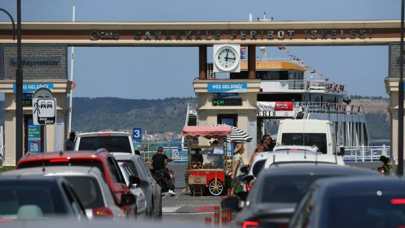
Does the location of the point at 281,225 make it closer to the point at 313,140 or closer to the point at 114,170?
the point at 114,170

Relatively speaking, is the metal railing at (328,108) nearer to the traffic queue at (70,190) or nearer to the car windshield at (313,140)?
the car windshield at (313,140)

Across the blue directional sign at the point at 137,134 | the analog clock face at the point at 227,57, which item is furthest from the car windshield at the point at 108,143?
the blue directional sign at the point at 137,134

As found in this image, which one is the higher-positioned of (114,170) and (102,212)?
(114,170)

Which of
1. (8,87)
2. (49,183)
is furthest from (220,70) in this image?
(49,183)

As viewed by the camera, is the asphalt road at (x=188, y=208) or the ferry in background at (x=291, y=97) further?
the ferry in background at (x=291, y=97)

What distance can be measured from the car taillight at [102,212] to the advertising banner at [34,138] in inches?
1123

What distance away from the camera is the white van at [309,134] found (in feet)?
99.5

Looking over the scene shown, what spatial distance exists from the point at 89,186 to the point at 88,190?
0.06 metres

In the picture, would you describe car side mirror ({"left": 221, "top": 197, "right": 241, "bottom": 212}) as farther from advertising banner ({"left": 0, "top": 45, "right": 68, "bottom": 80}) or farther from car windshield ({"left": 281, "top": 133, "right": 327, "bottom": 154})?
advertising banner ({"left": 0, "top": 45, "right": 68, "bottom": 80})

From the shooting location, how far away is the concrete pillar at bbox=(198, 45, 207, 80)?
4100 cm

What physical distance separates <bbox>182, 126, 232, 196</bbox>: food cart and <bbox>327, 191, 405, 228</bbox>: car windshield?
21366 mm

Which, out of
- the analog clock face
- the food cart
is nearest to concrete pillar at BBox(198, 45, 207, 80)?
the analog clock face

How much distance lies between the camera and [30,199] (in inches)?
371

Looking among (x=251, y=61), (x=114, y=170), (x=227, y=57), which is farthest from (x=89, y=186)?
(x=251, y=61)
